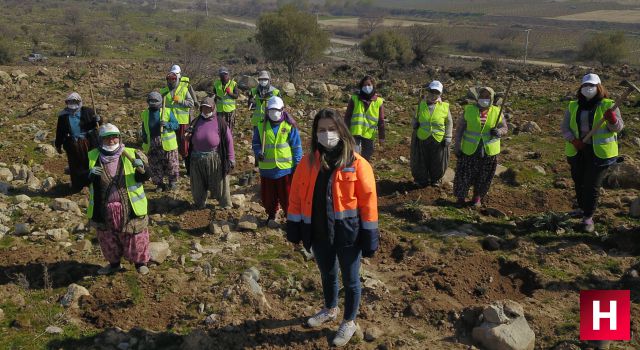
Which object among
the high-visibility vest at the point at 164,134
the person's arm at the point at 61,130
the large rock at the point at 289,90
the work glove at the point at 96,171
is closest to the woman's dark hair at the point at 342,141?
the work glove at the point at 96,171

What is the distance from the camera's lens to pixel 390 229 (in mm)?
6449

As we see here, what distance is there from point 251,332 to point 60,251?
2.61 meters

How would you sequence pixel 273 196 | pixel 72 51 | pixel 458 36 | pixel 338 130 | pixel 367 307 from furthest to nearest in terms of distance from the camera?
pixel 458 36 < pixel 72 51 < pixel 273 196 < pixel 367 307 < pixel 338 130

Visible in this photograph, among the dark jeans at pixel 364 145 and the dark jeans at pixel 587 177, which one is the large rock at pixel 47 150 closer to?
the dark jeans at pixel 364 145

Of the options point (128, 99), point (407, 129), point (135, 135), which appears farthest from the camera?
point (128, 99)

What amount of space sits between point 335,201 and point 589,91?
3.69 metres

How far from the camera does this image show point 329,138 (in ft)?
11.5

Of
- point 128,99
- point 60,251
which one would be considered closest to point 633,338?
point 60,251

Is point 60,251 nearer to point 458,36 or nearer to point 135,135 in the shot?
point 135,135

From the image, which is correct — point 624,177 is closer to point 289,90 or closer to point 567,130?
point 567,130

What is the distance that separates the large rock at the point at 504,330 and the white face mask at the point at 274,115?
2.90 meters

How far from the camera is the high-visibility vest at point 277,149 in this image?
5789 mm

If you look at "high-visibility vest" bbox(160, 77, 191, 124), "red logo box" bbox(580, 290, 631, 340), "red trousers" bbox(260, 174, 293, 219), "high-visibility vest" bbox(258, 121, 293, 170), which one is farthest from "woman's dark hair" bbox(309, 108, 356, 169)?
"high-visibility vest" bbox(160, 77, 191, 124)

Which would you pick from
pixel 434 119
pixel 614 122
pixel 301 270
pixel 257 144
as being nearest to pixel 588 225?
pixel 614 122
